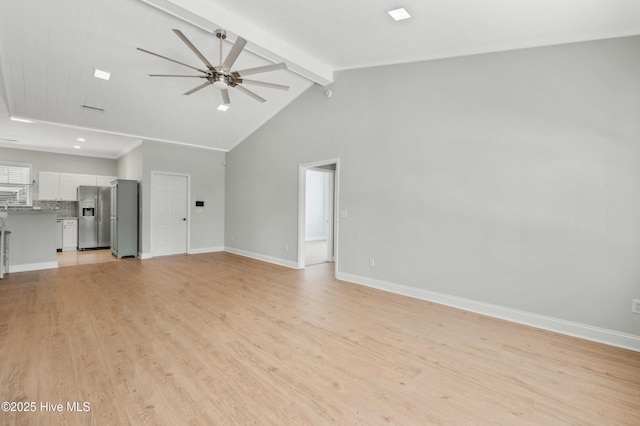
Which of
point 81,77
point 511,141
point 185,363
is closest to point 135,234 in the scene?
point 81,77

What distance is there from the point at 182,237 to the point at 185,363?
570cm

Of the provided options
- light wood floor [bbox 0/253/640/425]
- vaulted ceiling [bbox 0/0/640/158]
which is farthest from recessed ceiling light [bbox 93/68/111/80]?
light wood floor [bbox 0/253/640/425]

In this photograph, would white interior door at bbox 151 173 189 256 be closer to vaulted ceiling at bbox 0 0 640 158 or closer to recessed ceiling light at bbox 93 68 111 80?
vaulted ceiling at bbox 0 0 640 158

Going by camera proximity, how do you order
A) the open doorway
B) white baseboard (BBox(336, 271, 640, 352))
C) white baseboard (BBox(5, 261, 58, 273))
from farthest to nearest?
the open doorway, white baseboard (BBox(5, 261, 58, 273)), white baseboard (BBox(336, 271, 640, 352))

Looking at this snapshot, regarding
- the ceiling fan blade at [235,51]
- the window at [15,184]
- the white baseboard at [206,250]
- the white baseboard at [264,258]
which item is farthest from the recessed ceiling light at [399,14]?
the window at [15,184]

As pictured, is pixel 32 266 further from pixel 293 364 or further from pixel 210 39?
pixel 293 364

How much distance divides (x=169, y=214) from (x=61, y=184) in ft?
12.4

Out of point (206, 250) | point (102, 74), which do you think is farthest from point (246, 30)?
point (206, 250)

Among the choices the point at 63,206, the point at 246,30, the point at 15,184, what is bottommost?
the point at 63,206

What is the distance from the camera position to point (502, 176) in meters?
3.50

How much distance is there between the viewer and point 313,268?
6.05 metres

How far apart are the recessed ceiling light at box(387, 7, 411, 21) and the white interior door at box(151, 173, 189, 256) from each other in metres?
6.25

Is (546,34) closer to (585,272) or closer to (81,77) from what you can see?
(585,272)

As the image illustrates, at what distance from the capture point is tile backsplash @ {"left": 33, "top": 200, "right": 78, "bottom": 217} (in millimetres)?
8391
